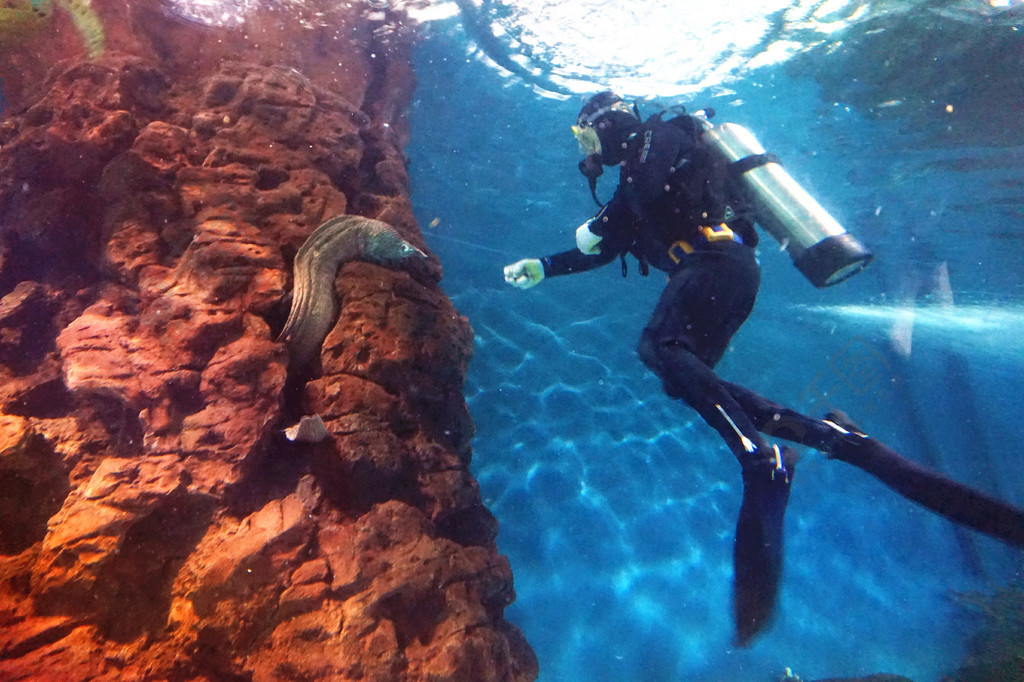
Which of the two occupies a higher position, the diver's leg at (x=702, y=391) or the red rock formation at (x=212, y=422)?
the red rock formation at (x=212, y=422)

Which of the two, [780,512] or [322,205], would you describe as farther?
[322,205]

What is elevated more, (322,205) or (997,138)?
(322,205)

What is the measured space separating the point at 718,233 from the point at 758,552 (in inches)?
109

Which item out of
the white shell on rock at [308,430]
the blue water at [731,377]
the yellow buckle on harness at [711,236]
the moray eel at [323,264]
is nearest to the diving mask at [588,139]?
the yellow buckle on harness at [711,236]

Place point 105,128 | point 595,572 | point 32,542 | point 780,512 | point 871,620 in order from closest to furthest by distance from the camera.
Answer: point 32,542, point 780,512, point 105,128, point 595,572, point 871,620

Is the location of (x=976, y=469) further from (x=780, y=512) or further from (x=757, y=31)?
(x=780, y=512)

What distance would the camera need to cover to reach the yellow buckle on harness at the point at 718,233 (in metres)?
4.34

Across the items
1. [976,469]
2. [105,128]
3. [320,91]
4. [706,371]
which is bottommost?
[976,469]

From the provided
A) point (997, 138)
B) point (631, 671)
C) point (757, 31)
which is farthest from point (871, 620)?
point (757, 31)

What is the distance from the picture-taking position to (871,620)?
9.82 metres

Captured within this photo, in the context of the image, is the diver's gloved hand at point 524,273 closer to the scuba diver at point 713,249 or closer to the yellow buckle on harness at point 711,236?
the scuba diver at point 713,249

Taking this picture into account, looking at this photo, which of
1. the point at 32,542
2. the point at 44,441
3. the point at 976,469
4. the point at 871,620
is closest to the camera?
the point at 32,542

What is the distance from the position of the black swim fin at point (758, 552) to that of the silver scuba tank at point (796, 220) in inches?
76.5

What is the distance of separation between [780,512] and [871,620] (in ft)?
31.0
